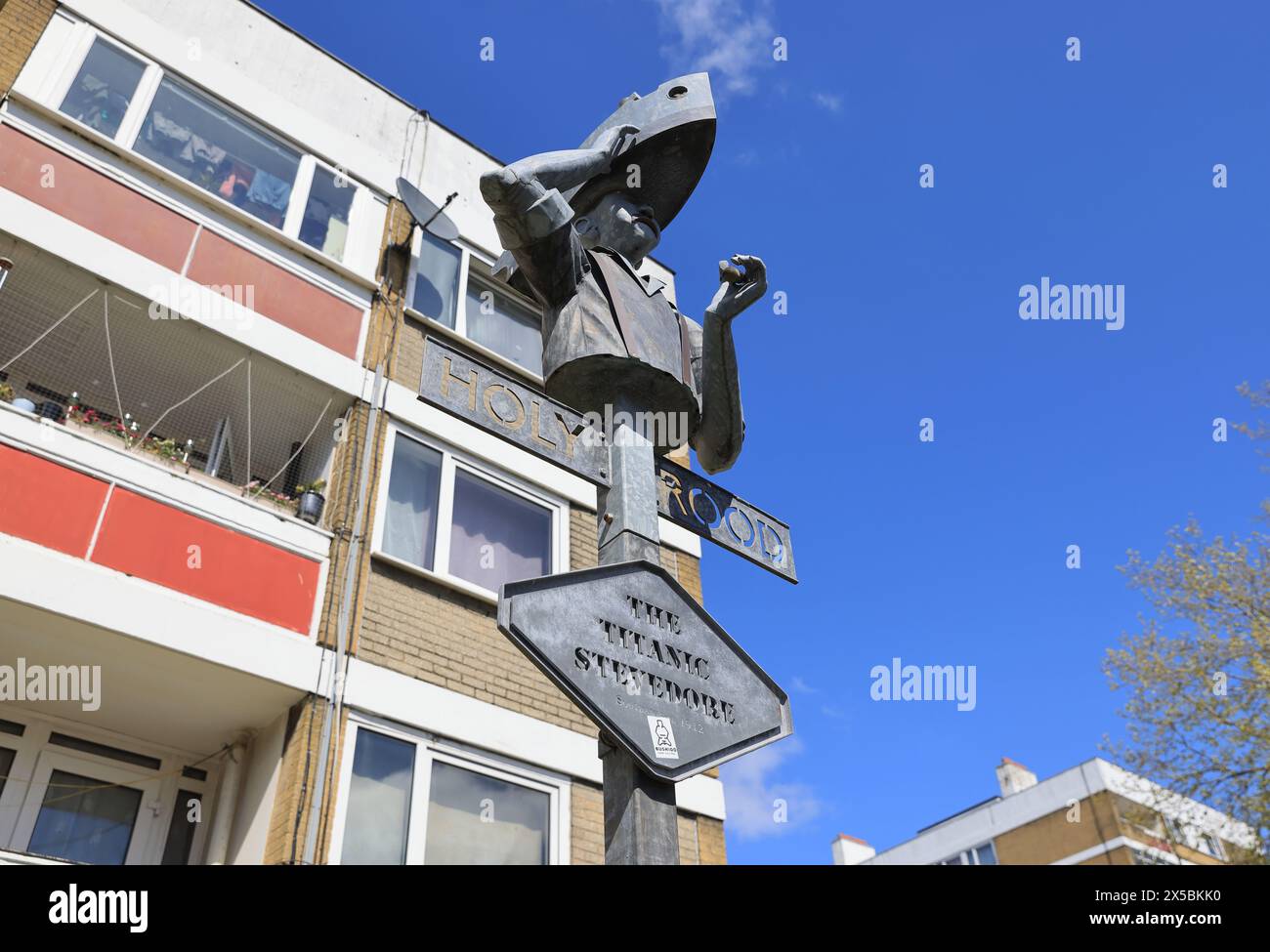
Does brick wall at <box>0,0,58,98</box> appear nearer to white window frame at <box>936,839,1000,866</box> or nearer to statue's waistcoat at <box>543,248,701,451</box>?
statue's waistcoat at <box>543,248,701,451</box>

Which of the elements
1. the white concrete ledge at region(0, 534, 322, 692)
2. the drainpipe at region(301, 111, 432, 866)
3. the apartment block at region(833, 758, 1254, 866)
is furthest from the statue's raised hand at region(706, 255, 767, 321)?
the apartment block at region(833, 758, 1254, 866)

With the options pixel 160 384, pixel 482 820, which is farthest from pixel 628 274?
pixel 160 384

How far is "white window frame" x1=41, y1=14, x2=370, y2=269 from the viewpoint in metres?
9.85

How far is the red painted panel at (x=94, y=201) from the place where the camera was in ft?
29.5

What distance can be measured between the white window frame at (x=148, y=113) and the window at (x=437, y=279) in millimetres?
891

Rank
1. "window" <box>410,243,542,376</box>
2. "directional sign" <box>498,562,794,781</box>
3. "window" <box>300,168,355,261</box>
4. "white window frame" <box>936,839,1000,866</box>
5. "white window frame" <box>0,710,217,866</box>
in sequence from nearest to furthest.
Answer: "directional sign" <box>498,562,794,781</box> → "white window frame" <box>0,710,217,866</box> → "window" <box>300,168,355,261</box> → "window" <box>410,243,542,376</box> → "white window frame" <box>936,839,1000,866</box>

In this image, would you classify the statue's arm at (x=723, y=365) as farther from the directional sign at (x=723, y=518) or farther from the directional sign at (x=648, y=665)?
the directional sign at (x=648, y=665)

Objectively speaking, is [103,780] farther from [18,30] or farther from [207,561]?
[18,30]

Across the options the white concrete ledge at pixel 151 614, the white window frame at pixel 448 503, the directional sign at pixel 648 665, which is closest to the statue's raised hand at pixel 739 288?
the directional sign at pixel 648 665

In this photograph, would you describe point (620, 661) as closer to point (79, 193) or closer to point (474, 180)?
point (79, 193)

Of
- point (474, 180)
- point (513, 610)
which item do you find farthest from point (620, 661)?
point (474, 180)

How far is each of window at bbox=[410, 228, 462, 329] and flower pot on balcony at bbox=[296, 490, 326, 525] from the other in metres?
3.13

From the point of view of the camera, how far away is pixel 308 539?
349 inches
